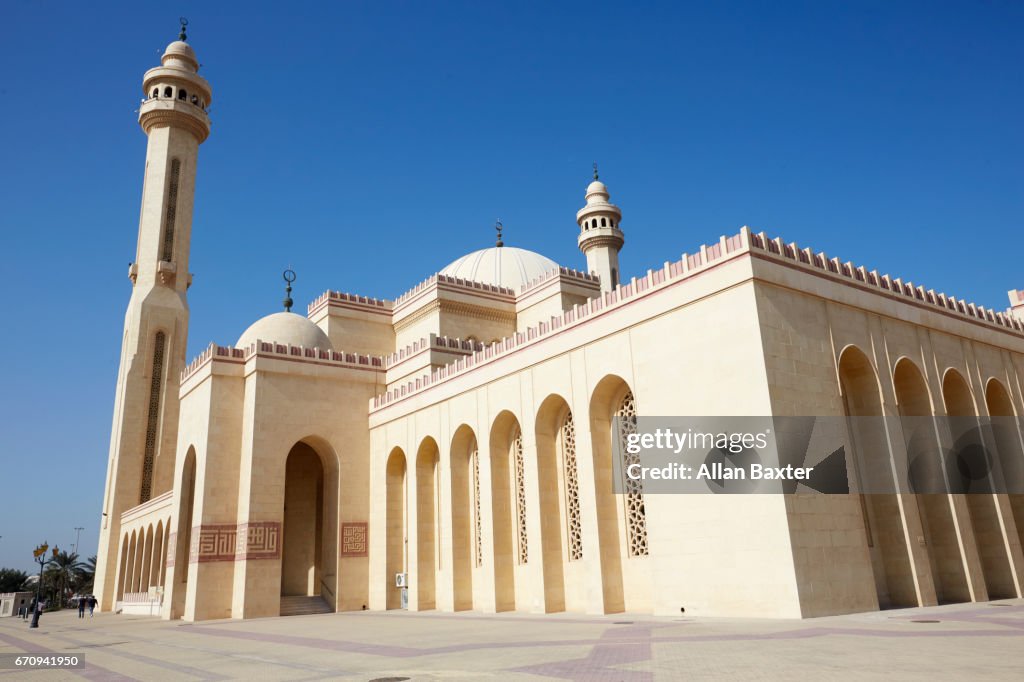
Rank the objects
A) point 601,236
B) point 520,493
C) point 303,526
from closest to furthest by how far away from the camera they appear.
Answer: point 520,493, point 303,526, point 601,236

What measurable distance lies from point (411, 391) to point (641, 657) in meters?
15.5

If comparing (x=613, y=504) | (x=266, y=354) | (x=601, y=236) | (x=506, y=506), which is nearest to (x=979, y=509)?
(x=613, y=504)

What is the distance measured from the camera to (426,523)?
2180 cm

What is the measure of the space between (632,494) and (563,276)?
1298 cm

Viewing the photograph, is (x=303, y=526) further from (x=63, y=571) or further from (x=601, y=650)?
(x=63, y=571)

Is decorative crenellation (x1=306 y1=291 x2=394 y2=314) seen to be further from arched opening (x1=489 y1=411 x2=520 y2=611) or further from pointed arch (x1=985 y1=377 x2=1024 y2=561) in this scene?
pointed arch (x1=985 y1=377 x2=1024 y2=561)

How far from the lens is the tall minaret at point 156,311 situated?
3353 centimetres

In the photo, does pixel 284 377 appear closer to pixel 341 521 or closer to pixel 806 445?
pixel 341 521

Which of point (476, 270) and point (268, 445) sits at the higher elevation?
point (476, 270)

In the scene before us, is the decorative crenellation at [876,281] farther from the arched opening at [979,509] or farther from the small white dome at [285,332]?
the small white dome at [285,332]

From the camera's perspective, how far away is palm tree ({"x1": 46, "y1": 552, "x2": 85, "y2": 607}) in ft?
199

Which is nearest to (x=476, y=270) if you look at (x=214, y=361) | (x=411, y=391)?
(x=411, y=391)

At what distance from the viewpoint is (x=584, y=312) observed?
56.5 ft

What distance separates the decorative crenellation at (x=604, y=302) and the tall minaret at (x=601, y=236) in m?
10.9
